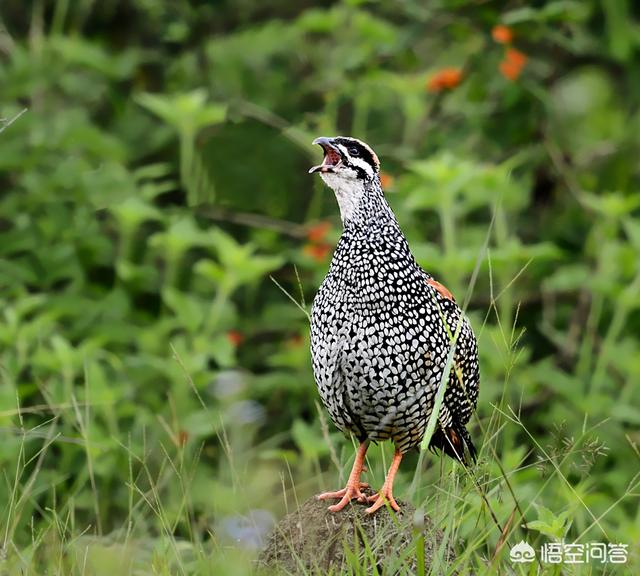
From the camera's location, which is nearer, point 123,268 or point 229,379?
point 229,379

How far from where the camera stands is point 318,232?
306 inches

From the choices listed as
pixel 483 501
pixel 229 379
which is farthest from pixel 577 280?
pixel 483 501

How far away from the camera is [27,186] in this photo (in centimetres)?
781

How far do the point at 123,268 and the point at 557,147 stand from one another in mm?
3079

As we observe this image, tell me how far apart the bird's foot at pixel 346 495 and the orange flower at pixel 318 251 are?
11.6 feet

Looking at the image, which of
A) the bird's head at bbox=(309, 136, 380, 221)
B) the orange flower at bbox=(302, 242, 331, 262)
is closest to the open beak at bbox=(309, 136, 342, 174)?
the bird's head at bbox=(309, 136, 380, 221)

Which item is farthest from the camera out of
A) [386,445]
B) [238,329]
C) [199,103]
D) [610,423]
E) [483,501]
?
[238,329]

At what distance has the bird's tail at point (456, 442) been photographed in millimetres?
4355

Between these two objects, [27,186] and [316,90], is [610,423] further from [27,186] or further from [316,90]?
[27,186]

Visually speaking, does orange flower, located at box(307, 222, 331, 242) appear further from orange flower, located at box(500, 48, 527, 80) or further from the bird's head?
the bird's head
